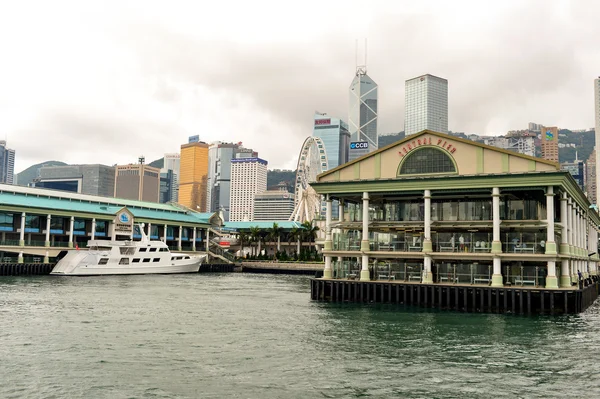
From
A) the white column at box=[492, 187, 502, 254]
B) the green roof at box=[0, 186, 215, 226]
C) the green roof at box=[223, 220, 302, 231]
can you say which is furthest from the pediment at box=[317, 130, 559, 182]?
the green roof at box=[223, 220, 302, 231]

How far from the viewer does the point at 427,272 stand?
180ft

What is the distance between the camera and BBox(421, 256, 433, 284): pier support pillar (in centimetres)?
5462

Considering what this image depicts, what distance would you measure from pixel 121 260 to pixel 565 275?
256 feet

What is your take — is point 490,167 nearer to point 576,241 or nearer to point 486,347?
point 576,241

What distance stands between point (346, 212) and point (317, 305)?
16052mm

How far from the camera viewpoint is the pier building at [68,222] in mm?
105125

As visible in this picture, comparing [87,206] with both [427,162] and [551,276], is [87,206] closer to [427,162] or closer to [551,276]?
[427,162]

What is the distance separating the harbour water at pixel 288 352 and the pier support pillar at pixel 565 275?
3.36m

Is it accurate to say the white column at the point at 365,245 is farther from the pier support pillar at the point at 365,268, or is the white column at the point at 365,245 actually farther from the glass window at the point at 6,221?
the glass window at the point at 6,221

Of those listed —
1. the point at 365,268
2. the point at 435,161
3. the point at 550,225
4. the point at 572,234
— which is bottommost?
the point at 365,268

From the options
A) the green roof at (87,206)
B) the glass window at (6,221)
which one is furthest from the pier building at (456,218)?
the glass window at (6,221)

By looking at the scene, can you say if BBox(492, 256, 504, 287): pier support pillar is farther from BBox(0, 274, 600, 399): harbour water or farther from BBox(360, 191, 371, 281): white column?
BBox(360, 191, 371, 281): white column

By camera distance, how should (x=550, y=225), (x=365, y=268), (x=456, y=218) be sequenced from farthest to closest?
1. (x=456, y=218)
2. (x=365, y=268)
3. (x=550, y=225)

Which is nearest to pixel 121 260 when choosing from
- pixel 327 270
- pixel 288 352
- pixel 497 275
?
pixel 327 270
